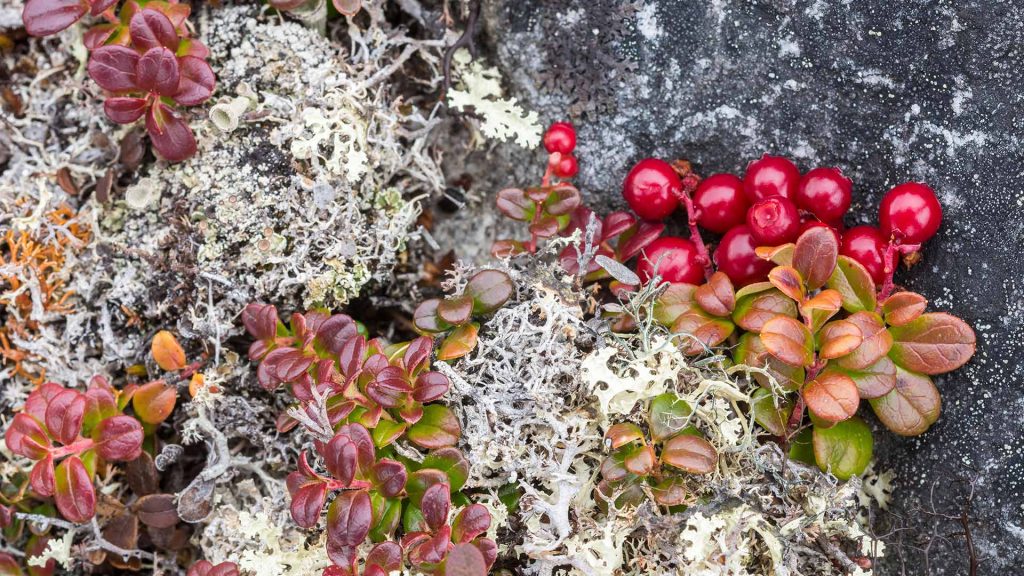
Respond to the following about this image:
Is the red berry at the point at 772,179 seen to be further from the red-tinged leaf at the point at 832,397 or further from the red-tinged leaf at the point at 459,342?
the red-tinged leaf at the point at 459,342

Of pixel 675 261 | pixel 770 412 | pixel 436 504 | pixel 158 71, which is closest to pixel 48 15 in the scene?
pixel 158 71

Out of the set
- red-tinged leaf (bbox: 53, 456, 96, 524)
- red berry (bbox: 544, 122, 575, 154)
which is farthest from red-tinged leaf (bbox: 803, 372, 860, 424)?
red-tinged leaf (bbox: 53, 456, 96, 524)

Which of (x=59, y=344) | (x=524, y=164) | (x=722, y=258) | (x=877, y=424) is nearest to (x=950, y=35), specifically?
(x=722, y=258)

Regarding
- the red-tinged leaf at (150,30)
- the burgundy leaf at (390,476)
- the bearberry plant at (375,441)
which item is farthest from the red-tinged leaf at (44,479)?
the red-tinged leaf at (150,30)

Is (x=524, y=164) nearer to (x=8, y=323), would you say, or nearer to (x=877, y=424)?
(x=877, y=424)

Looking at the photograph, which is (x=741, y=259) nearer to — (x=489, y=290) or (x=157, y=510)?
(x=489, y=290)

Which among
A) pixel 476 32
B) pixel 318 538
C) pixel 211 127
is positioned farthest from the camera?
pixel 476 32
